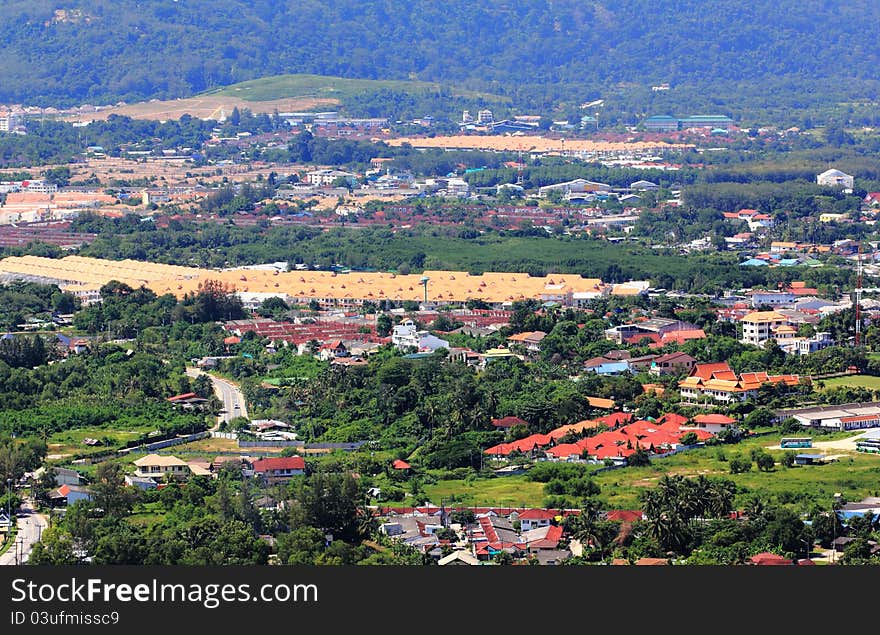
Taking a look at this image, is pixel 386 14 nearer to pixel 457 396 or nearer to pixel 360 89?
pixel 360 89

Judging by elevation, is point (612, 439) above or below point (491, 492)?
above

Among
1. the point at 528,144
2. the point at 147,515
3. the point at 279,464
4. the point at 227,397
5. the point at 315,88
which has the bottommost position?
the point at 227,397

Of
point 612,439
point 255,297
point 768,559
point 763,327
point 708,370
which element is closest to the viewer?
point 768,559

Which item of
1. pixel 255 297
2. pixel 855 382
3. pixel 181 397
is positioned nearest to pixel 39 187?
pixel 255 297

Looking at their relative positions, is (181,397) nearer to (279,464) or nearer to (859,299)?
(279,464)

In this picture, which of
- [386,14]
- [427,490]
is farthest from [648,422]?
[386,14]

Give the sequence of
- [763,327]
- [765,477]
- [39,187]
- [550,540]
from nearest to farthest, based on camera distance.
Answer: [550,540]
[765,477]
[763,327]
[39,187]

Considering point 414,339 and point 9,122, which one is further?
point 9,122

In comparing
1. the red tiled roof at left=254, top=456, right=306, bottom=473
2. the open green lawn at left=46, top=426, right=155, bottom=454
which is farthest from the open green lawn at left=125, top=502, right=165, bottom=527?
the open green lawn at left=46, top=426, right=155, bottom=454
